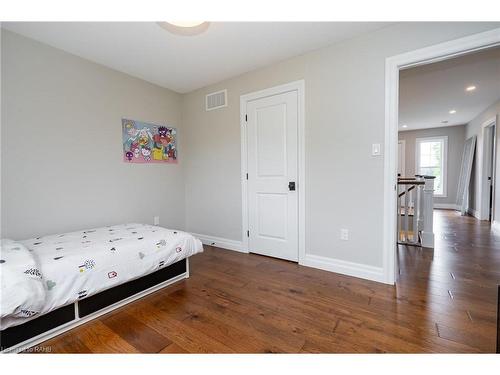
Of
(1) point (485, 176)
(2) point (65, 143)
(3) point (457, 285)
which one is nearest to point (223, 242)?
(2) point (65, 143)

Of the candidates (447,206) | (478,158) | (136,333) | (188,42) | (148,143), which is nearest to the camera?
(136,333)

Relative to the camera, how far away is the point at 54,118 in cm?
237

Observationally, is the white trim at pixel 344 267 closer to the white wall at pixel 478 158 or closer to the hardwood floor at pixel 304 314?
the hardwood floor at pixel 304 314

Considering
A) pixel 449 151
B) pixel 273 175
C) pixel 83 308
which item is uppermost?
pixel 449 151

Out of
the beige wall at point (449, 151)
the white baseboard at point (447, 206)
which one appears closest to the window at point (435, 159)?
the beige wall at point (449, 151)

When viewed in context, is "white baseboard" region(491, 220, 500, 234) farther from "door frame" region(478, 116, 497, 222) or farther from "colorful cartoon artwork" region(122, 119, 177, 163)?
"colorful cartoon artwork" region(122, 119, 177, 163)

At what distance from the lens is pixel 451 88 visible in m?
3.82

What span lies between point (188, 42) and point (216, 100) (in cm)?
103

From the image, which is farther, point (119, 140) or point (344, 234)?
point (119, 140)

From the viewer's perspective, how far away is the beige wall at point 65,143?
212cm

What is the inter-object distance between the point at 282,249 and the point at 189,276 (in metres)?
1.13

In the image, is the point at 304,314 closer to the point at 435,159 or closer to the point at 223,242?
the point at 223,242

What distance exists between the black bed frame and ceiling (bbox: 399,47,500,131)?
359cm
